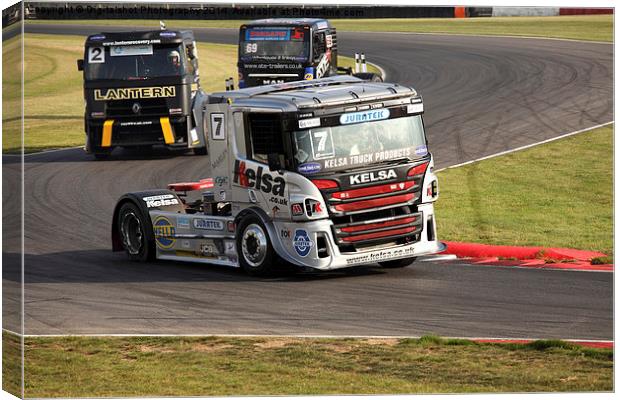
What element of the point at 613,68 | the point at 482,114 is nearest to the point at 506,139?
the point at 482,114

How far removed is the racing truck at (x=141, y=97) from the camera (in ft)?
70.9

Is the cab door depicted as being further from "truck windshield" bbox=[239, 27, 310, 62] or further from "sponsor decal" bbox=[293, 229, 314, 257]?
"sponsor decal" bbox=[293, 229, 314, 257]

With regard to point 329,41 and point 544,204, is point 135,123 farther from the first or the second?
point 544,204

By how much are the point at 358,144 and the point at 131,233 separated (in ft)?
13.7

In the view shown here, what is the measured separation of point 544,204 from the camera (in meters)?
21.3

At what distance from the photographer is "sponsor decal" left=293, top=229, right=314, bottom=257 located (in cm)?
1834

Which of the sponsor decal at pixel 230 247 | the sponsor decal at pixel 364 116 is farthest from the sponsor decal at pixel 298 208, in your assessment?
the sponsor decal at pixel 230 247

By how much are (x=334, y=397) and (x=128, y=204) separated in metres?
6.82

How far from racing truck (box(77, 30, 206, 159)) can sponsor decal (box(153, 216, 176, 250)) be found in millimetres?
1416

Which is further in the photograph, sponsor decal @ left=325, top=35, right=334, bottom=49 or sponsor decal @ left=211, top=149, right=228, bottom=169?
sponsor decal @ left=325, top=35, right=334, bottom=49

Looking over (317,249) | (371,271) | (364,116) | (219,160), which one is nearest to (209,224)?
(219,160)

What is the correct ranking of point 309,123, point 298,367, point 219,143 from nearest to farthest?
point 298,367
point 309,123
point 219,143

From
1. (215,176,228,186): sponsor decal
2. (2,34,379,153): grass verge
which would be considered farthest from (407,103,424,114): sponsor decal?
(2,34,379,153): grass verge

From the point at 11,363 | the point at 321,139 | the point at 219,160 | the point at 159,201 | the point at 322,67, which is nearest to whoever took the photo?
the point at 11,363
